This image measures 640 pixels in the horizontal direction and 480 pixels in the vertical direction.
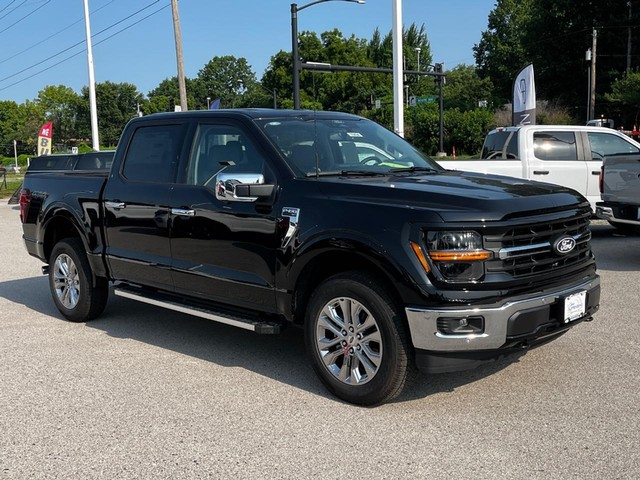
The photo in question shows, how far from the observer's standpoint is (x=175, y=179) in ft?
18.0

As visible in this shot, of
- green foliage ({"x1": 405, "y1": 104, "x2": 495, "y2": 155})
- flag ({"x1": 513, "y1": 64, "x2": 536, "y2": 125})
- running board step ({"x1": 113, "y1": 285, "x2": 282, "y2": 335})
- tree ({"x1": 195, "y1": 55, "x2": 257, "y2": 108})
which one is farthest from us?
tree ({"x1": 195, "y1": 55, "x2": 257, "y2": 108})

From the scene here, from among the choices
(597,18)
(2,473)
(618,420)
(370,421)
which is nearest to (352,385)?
(370,421)

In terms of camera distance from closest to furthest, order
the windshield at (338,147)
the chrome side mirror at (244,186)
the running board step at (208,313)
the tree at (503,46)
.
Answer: the chrome side mirror at (244,186) → the running board step at (208,313) → the windshield at (338,147) → the tree at (503,46)

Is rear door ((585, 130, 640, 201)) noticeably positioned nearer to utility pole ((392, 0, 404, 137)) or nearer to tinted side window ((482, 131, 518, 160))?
tinted side window ((482, 131, 518, 160))

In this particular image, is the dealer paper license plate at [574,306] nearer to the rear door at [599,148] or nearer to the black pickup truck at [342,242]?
the black pickup truck at [342,242]

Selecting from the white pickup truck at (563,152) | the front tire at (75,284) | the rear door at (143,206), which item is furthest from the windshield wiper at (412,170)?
the white pickup truck at (563,152)

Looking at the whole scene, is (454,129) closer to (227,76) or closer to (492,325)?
(492,325)

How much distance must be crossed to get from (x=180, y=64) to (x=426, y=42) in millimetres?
83079

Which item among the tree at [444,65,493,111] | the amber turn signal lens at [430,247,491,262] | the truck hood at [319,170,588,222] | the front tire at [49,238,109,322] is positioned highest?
the tree at [444,65,493,111]

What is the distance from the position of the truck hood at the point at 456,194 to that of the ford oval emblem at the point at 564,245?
0.22m

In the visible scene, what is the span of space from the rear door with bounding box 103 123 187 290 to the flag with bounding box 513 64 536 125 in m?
14.1

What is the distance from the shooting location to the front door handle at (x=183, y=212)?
17.1 ft

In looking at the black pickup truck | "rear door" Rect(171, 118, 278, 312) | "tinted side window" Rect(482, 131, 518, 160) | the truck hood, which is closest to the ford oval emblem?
the black pickup truck

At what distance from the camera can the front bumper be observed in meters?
3.85
